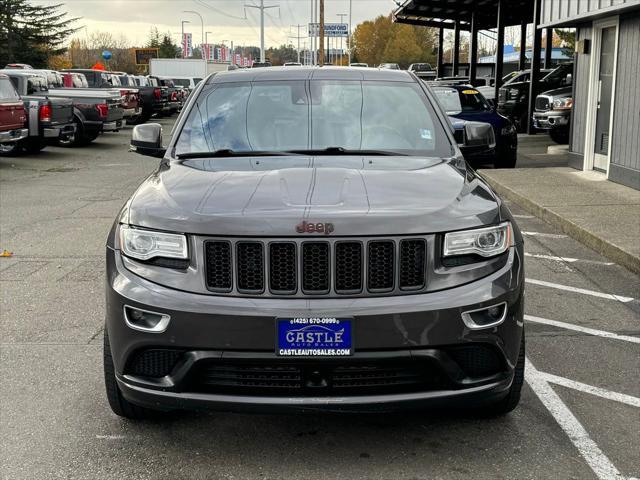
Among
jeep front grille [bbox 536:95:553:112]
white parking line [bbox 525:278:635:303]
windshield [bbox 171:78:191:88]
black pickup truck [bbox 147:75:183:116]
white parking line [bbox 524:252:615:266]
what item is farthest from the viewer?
windshield [bbox 171:78:191:88]

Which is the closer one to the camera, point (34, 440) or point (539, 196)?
point (34, 440)

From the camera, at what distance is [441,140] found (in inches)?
186

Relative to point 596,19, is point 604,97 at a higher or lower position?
lower

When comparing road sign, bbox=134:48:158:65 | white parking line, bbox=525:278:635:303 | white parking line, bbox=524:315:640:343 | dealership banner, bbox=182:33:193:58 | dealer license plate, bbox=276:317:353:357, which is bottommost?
white parking line, bbox=525:278:635:303

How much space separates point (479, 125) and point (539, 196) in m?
6.57

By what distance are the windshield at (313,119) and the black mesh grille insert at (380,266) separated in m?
1.29

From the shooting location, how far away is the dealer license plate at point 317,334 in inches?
129

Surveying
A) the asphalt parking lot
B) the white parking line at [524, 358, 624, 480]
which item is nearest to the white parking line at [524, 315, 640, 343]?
the asphalt parking lot

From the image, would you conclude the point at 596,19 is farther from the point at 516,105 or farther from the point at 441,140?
the point at 516,105

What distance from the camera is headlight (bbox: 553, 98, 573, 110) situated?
19453 mm

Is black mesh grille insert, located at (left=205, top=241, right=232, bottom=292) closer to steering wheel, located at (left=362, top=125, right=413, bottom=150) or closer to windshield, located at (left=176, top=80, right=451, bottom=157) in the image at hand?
windshield, located at (left=176, top=80, right=451, bottom=157)

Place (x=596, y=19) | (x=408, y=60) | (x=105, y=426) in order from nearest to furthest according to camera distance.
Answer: (x=105, y=426) < (x=596, y=19) < (x=408, y=60)

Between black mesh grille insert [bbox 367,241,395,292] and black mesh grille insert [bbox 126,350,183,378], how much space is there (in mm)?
861

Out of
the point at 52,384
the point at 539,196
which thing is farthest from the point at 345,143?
the point at 539,196
